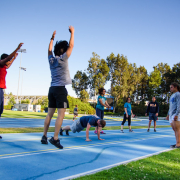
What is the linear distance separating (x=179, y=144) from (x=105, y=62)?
46.0 meters

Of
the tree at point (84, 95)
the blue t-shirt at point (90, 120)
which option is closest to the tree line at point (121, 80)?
the tree at point (84, 95)

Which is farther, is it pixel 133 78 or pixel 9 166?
pixel 133 78

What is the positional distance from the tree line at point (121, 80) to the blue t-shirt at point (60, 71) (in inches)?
1775

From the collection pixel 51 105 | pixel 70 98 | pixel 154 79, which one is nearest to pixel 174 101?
pixel 51 105

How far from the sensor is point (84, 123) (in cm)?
670

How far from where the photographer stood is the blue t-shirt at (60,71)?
423cm

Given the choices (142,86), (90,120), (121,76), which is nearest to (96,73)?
(121,76)

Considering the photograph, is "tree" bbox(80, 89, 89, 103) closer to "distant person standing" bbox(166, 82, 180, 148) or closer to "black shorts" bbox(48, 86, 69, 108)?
"distant person standing" bbox(166, 82, 180, 148)

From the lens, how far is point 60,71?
426cm

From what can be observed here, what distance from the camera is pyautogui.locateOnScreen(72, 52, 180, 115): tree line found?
49.8 metres

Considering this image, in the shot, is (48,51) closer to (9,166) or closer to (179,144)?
(9,166)

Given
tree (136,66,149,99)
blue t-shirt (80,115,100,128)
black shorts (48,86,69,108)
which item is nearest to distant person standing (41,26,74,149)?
black shorts (48,86,69,108)

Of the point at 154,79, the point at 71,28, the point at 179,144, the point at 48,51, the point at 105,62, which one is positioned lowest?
the point at 179,144

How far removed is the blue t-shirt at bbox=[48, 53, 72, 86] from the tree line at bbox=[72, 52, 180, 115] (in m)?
45.1
